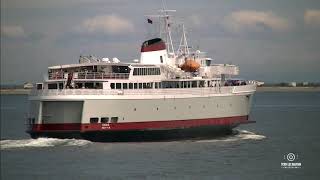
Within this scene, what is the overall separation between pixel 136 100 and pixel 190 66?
280 inches

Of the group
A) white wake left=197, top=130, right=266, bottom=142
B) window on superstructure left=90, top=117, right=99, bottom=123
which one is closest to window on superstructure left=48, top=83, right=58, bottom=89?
window on superstructure left=90, top=117, right=99, bottom=123

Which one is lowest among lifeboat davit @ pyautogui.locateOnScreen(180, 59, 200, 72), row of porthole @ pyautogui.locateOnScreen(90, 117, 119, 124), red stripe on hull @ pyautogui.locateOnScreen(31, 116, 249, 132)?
red stripe on hull @ pyautogui.locateOnScreen(31, 116, 249, 132)

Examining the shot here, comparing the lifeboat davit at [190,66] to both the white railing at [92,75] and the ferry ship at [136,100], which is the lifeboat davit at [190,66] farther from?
the white railing at [92,75]

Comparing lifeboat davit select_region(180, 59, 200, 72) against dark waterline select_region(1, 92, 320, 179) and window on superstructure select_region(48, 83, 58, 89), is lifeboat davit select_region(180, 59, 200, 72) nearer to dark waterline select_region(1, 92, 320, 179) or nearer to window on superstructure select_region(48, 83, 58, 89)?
dark waterline select_region(1, 92, 320, 179)

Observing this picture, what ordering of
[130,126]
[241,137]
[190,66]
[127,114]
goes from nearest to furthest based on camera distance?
[127,114]
[130,126]
[190,66]
[241,137]

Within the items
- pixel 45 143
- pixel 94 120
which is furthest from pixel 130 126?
pixel 45 143

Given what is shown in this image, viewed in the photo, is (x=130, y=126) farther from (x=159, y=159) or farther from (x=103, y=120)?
(x=159, y=159)

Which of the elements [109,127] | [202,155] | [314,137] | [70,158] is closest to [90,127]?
[109,127]

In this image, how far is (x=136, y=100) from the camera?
41625 mm

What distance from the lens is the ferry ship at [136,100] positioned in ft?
132

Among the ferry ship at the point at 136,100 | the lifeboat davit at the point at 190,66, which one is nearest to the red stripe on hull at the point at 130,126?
the ferry ship at the point at 136,100

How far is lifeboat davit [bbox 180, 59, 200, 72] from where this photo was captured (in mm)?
47250

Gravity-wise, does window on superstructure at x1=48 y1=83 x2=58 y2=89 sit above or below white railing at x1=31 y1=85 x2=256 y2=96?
above

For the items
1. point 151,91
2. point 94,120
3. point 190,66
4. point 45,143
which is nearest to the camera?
point 45,143
